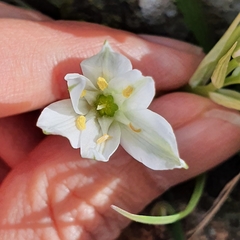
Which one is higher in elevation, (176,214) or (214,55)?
(214,55)

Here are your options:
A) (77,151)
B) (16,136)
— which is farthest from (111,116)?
(16,136)

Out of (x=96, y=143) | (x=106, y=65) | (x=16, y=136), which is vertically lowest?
(x=16, y=136)

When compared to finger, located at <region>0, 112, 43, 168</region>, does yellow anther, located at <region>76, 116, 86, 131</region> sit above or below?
above

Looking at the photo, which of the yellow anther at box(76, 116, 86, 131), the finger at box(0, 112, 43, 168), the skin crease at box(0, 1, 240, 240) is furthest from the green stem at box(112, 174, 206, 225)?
the finger at box(0, 112, 43, 168)

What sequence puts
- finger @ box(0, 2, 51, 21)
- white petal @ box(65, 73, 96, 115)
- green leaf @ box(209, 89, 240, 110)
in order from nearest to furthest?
white petal @ box(65, 73, 96, 115) → green leaf @ box(209, 89, 240, 110) → finger @ box(0, 2, 51, 21)

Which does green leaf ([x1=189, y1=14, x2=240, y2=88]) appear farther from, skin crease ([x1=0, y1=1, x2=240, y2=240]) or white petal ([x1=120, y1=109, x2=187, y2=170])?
white petal ([x1=120, y1=109, x2=187, y2=170])

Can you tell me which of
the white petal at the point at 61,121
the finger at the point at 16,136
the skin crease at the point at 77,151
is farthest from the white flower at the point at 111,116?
the finger at the point at 16,136

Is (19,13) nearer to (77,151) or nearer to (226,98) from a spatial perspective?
(77,151)
